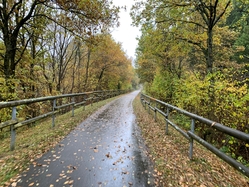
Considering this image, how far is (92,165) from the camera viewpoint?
133 inches

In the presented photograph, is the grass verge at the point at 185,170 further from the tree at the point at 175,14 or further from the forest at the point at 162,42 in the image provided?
the tree at the point at 175,14

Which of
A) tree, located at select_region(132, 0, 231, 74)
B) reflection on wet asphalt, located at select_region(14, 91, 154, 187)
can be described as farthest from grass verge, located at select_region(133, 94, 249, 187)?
tree, located at select_region(132, 0, 231, 74)

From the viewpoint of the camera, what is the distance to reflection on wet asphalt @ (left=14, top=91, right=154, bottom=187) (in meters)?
2.82

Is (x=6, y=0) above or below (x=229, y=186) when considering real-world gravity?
above

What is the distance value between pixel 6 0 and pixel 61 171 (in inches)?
289

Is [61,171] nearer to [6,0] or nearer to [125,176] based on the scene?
[125,176]

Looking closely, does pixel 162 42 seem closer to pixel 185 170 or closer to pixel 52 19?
pixel 52 19

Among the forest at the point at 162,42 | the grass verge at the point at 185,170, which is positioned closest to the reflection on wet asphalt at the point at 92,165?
the grass verge at the point at 185,170

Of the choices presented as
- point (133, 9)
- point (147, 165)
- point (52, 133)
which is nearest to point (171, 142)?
point (147, 165)

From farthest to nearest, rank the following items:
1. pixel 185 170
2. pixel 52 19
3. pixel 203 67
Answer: pixel 203 67 < pixel 52 19 < pixel 185 170

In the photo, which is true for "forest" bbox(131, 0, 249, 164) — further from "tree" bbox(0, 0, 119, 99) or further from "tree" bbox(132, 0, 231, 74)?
"tree" bbox(0, 0, 119, 99)

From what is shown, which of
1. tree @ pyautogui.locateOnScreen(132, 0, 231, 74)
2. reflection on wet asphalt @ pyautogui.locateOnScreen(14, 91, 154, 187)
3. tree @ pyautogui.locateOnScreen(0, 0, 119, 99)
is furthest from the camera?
tree @ pyautogui.locateOnScreen(132, 0, 231, 74)

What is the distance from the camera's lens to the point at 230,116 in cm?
561

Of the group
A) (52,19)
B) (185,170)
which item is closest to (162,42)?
(52,19)
